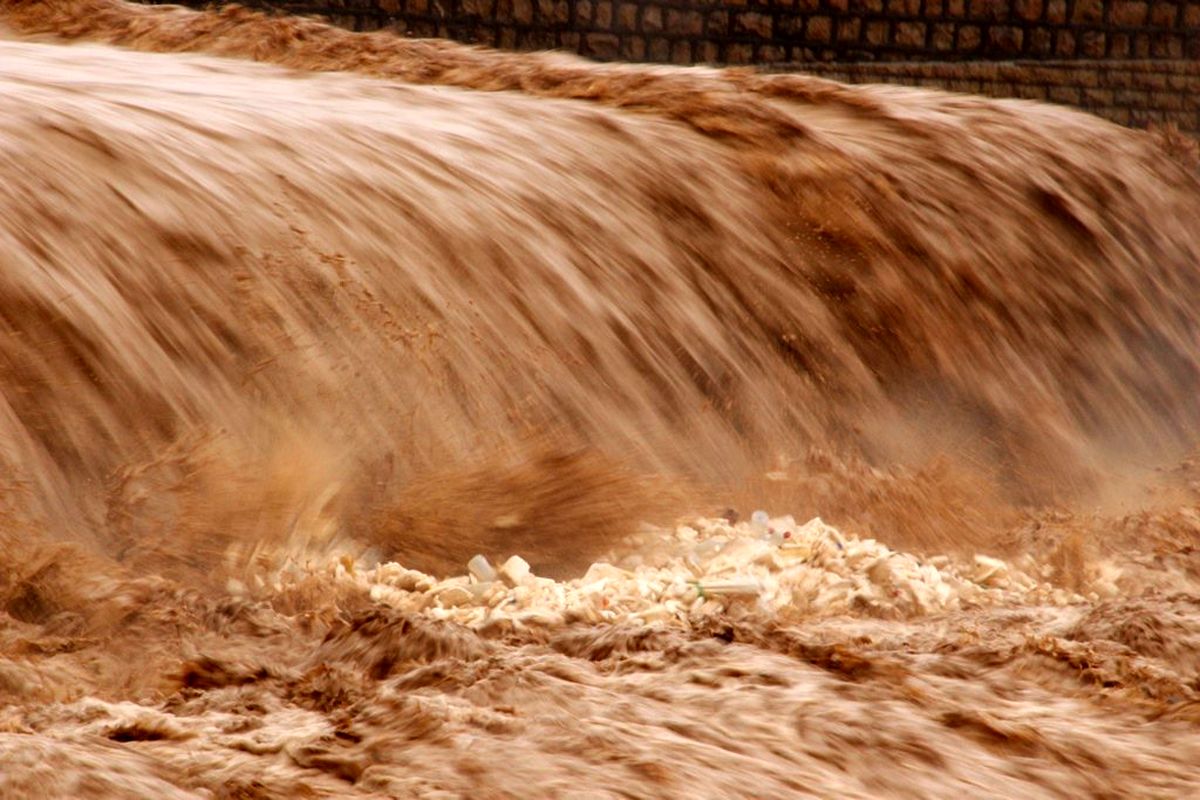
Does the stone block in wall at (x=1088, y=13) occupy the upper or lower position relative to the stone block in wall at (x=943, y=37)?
upper

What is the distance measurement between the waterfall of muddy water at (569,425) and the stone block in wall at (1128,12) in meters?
6.38

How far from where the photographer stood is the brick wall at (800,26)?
37.0 ft

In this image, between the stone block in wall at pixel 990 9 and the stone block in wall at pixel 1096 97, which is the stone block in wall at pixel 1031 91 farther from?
the stone block in wall at pixel 990 9

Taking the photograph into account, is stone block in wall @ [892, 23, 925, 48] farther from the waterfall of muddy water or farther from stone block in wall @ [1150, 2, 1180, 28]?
the waterfall of muddy water

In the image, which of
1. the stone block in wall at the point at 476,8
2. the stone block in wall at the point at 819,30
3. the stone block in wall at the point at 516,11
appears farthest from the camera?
the stone block in wall at the point at 819,30

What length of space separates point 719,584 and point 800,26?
937cm

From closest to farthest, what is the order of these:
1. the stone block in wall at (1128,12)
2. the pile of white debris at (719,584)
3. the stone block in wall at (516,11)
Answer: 1. the pile of white debris at (719,584)
2. the stone block in wall at (516,11)
3. the stone block in wall at (1128,12)

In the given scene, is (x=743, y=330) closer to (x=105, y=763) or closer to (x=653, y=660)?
(x=653, y=660)

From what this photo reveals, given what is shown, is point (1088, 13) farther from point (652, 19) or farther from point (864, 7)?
point (652, 19)

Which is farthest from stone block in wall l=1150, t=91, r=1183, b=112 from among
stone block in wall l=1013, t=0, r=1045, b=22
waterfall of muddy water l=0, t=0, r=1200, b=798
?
waterfall of muddy water l=0, t=0, r=1200, b=798

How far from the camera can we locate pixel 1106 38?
12695mm

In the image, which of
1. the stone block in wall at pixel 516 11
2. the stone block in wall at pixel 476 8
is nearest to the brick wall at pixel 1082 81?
the stone block in wall at pixel 516 11

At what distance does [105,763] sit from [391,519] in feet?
6.76

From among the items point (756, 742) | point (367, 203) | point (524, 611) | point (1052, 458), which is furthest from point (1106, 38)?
point (756, 742)
